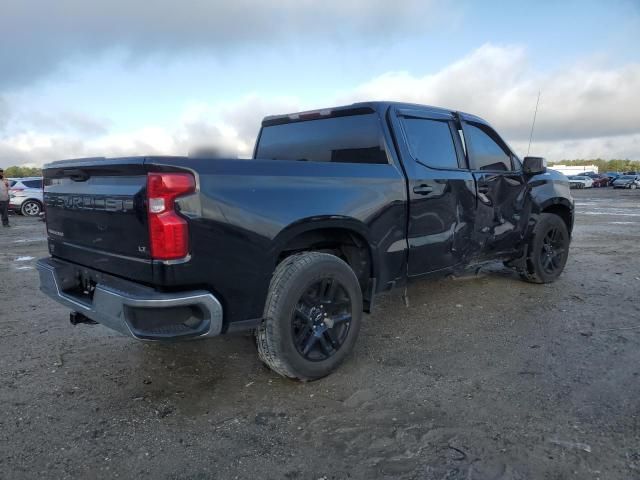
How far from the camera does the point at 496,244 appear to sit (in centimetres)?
504

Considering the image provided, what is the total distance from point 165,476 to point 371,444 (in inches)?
40.5

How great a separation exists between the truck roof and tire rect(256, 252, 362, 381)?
1.40 meters

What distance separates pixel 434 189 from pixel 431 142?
0.48 metres

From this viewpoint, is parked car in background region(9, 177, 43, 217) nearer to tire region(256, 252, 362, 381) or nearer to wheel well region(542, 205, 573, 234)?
wheel well region(542, 205, 573, 234)

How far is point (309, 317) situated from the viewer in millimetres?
3305

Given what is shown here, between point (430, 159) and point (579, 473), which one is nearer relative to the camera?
point (579, 473)

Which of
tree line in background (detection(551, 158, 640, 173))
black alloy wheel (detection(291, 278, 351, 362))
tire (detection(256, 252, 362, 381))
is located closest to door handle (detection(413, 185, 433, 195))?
tire (detection(256, 252, 362, 381))

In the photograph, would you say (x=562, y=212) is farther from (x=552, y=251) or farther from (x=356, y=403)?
(x=356, y=403)

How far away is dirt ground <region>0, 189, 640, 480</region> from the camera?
8.07 ft

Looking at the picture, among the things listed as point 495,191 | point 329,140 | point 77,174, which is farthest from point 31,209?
point 495,191

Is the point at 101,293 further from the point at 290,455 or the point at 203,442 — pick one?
the point at 290,455

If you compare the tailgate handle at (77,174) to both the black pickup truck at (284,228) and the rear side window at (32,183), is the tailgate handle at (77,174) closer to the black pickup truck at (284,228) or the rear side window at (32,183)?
the black pickup truck at (284,228)

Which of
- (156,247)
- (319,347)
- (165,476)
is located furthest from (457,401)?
(156,247)

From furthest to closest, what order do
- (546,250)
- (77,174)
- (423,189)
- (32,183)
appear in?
1. (32,183)
2. (546,250)
3. (423,189)
4. (77,174)
